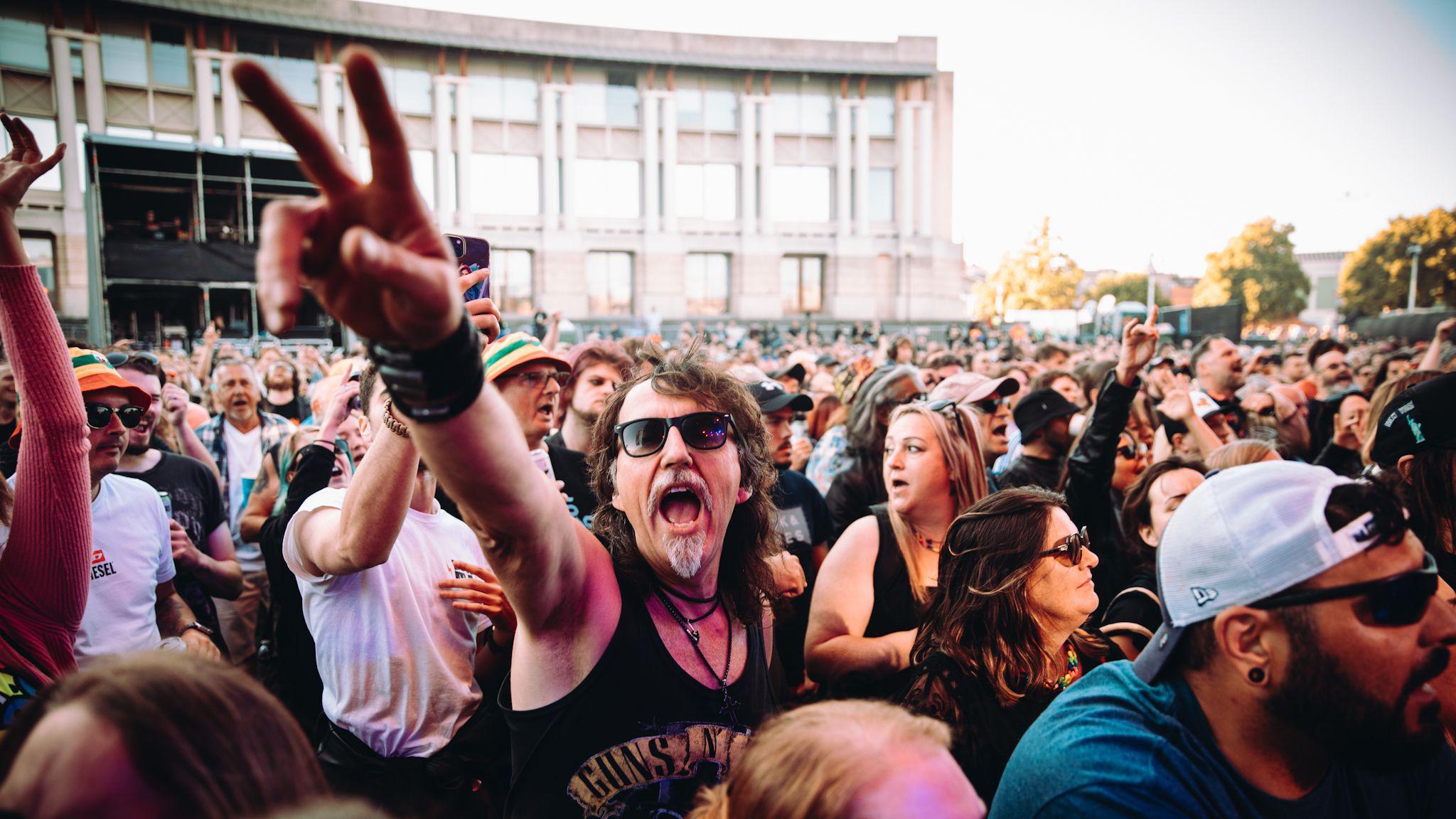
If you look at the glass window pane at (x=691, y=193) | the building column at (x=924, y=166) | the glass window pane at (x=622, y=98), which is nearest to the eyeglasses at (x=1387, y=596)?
the glass window pane at (x=691, y=193)

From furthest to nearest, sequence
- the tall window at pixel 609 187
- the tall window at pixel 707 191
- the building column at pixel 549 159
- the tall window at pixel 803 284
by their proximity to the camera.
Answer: the tall window at pixel 803 284 < the tall window at pixel 707 191 < the tall window at pixel 609 187 < the building column at pixel 549 159

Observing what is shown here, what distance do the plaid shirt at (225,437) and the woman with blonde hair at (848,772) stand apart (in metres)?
5.65

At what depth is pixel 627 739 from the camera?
5.89 ft

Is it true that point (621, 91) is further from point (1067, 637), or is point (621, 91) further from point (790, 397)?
point (1067, 637)

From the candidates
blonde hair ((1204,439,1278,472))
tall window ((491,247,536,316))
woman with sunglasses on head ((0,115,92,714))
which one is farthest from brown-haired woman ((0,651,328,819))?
tall window ((491,247,536,316))

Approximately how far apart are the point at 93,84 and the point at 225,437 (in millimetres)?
37202

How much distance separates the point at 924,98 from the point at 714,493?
4763cm

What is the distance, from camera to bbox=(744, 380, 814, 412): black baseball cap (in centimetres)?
483

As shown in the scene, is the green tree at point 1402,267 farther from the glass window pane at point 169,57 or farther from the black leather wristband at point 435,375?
the glass window pane at point 169,57

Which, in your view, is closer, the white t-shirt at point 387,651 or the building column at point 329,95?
the white t-shirt at point 387,651

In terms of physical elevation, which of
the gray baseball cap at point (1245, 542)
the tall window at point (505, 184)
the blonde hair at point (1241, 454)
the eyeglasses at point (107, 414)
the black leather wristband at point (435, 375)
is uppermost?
the tall window at point (505, 184)

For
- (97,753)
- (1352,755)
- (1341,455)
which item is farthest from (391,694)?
(1341,455)

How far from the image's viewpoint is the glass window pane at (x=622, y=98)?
4119 cm

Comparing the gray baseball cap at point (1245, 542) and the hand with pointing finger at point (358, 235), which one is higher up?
the hand with pointing finger at point (358, 235)
